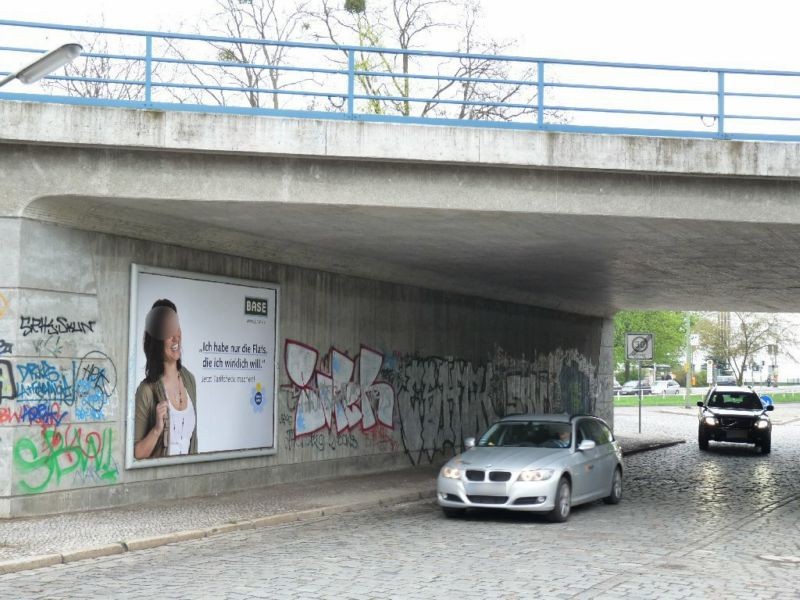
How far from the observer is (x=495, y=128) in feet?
41.5

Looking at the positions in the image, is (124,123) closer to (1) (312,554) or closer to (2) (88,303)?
(2) (88,303)

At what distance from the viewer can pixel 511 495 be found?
41.4 feet

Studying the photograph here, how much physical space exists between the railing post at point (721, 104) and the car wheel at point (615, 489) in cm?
542

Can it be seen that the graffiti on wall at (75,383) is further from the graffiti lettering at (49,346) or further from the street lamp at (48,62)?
the street lamp at (48,62)

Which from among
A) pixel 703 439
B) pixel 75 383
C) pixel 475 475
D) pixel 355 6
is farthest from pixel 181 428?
pixel 355 6

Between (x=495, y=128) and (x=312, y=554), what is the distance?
19.4ft

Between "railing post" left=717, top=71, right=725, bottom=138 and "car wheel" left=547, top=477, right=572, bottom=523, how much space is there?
5171mm

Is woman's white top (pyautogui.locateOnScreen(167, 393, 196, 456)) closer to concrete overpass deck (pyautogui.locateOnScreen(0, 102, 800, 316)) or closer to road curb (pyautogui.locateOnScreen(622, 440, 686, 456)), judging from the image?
concrete overpass deck (pyautogui.locateOnScreen(0, 102, 800, 316))

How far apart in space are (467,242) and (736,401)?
1499cm

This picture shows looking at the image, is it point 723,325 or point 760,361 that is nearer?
point 723,325

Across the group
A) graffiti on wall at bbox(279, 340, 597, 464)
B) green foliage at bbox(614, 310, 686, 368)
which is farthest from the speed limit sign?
green foliage at bbox(614, 310, 686, 368)

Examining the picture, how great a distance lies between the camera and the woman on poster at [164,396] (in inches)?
541

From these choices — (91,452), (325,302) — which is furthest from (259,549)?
(325,302)

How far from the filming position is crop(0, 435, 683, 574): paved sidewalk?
33.1 feet
